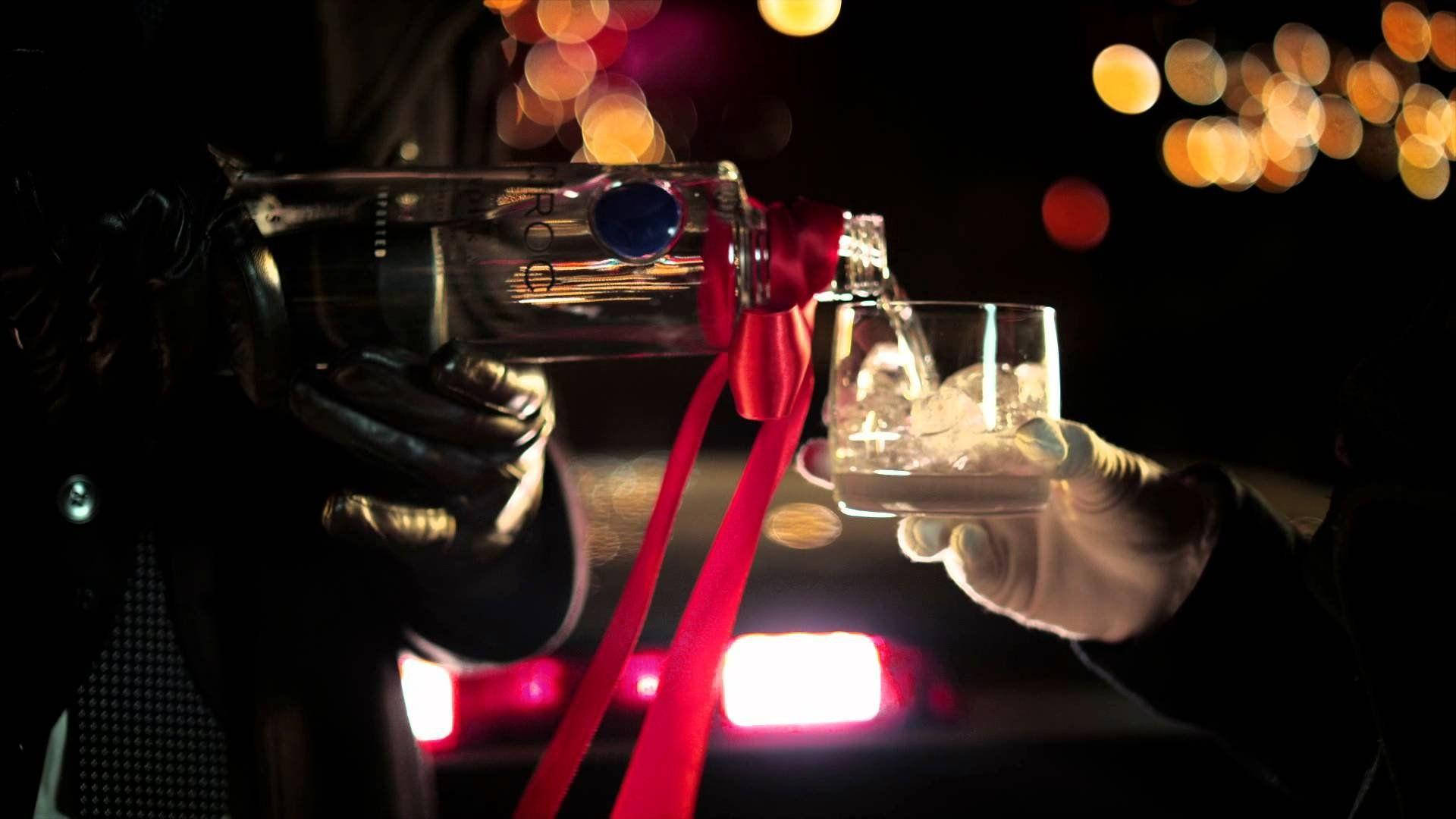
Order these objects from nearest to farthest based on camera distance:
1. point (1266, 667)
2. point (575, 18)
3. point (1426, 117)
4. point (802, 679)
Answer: point (1266, 667)
point (802, 679)
point (575, 18)
point (1426, 117)

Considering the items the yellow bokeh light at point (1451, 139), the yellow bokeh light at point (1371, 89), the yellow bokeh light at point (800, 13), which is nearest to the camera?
the yellow bokeh light at point (800, 13)

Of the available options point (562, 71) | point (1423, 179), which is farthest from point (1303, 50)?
point (562, 71)

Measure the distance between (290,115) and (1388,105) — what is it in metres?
11.1

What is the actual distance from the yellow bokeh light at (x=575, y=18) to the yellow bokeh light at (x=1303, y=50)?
4957 mm

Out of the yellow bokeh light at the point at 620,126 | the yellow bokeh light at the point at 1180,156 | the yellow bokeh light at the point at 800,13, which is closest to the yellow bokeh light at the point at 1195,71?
the yellow bokeh light at the point at 1180,156

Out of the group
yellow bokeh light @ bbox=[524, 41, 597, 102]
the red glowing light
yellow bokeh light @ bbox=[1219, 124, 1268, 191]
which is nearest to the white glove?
yellow bokeh light @ bbox=[524, 41, 597, 102]

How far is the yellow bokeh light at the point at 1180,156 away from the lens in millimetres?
9875

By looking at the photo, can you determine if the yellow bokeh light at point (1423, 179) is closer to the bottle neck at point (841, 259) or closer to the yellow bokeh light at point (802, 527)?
the yellow bokeh light at point (802, 527)

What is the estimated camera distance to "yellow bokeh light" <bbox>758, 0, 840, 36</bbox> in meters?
7.21

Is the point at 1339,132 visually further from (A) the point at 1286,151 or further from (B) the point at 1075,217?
(B) the point at 1075,217

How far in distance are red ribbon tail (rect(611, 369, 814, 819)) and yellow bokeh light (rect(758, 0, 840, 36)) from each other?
637 cm

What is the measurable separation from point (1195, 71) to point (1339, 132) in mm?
1734

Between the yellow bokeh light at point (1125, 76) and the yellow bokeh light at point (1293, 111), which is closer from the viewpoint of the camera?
the yellow bokeh light at point (1125, 76)

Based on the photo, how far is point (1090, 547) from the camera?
1.47 meters
